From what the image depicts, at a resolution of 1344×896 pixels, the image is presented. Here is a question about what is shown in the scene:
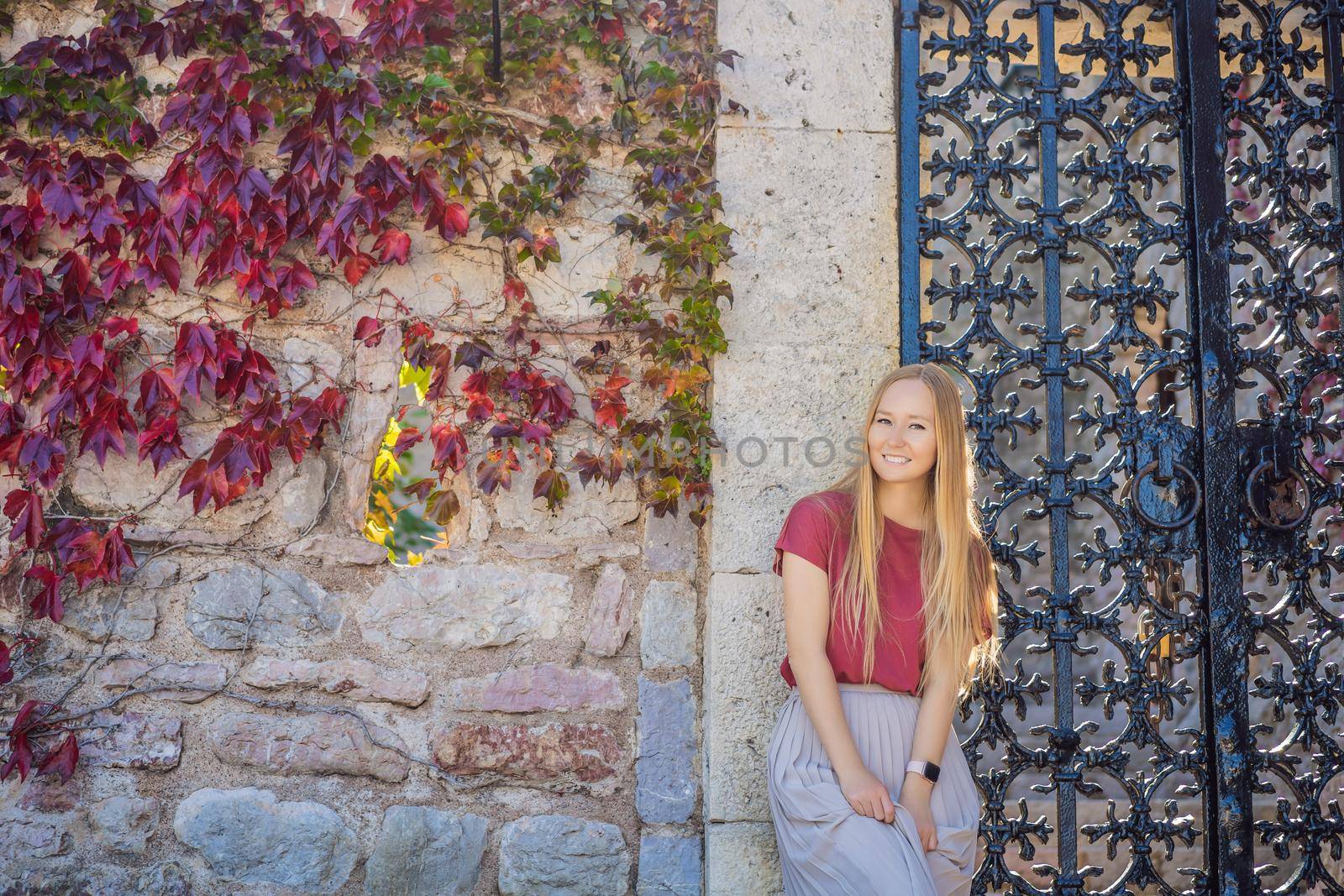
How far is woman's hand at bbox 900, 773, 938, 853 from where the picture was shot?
2.20m

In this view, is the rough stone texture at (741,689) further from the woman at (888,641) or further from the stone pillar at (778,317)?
the woman at (888,641)

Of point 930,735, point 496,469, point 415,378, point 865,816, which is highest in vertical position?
point 415,378

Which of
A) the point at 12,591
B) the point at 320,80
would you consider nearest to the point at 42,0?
the point at 320,80

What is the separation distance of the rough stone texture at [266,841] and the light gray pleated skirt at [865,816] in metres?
1.10

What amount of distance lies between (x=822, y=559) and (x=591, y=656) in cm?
73

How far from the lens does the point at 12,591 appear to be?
2643mm

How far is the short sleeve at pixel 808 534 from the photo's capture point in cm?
226

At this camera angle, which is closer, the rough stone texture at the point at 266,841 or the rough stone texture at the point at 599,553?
the rough stone texture at the point at 266,841

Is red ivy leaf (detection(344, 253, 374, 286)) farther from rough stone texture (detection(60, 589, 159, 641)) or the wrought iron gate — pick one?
the wrought iron gate

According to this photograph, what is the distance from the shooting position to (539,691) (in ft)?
8.71

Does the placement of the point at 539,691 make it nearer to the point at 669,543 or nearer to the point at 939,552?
the point at 669,543

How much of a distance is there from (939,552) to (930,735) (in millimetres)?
394

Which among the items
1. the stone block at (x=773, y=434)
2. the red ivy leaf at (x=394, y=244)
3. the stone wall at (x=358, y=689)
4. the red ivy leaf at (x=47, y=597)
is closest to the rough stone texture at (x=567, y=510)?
the stone wall at (x=358, y=689)

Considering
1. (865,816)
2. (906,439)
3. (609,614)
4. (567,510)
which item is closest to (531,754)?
(609,614)
